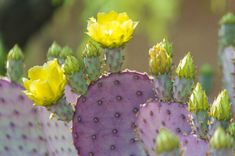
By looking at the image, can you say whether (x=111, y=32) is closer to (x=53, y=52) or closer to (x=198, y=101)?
(x=198, y=101)

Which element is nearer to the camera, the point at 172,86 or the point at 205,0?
the point at 172,86

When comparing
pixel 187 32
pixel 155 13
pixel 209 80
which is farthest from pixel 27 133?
pixel 187 32

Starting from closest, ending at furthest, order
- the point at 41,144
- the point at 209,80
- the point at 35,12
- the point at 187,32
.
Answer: the point at 41,144 < the point at 209,80 < the point at 35,12 < the point at 187,32

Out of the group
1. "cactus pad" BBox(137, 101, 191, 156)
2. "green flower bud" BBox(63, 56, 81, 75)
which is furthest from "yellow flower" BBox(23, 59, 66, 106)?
"cactus pad" BBox(137, 101, 191, 156)

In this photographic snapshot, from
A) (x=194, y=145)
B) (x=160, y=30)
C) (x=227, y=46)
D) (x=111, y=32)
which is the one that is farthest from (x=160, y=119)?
(x=160, y=30)

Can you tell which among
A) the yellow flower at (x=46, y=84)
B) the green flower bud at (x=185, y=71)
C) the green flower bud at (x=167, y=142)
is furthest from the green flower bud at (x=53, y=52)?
the green flower bud at (x=167, y=142)

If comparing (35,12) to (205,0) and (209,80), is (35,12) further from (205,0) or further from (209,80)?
(205,0)

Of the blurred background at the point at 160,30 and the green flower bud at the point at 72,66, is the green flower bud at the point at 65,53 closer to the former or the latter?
the green flower bud at the point at 72,66

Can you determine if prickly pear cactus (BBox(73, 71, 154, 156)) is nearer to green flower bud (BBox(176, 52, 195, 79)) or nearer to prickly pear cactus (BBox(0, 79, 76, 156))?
green flower bud (BBox(176, 52, 195, 79))
